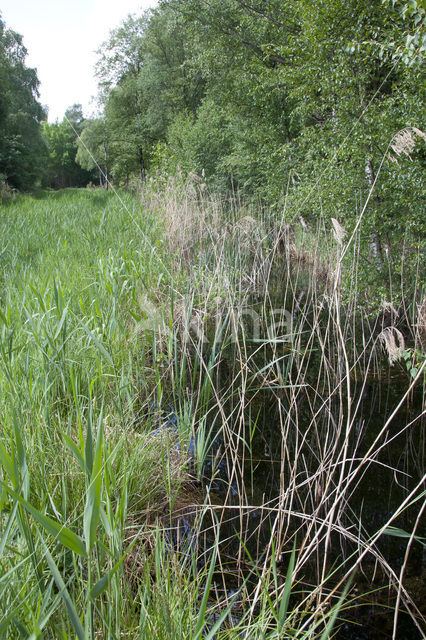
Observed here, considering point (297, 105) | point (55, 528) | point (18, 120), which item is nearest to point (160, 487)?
point (55, 528)

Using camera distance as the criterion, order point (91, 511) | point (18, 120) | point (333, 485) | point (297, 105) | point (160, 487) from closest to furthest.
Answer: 1. point (91, 511)
2. point (160, 487)
3. point (333, 485)
4. point (297, 105)
5. point (18, 120)

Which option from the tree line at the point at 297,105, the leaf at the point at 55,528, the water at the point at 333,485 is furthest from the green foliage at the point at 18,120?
the leaf at the point at 55,528

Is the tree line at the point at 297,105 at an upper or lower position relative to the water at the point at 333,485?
upper

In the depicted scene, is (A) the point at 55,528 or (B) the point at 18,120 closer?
(A) the point at 55,528

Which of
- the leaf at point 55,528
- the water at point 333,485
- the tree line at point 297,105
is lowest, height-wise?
the water at point 333,485

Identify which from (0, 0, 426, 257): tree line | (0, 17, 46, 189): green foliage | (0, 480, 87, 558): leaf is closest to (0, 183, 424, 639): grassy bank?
(0, 480, 87, 558): leaf

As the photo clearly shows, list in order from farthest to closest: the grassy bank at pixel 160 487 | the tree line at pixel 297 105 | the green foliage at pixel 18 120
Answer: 1. the green foliage at pixel 18 120
2. the tree line at pixel 297 105
3. the grassy bank at pixel 160 487

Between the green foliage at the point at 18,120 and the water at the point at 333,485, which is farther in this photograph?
the green foliage at the point at 18,120

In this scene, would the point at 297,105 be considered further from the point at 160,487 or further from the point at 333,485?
the point at 160,487

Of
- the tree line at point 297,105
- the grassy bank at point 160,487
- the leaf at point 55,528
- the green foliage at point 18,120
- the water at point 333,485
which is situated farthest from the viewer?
the green foliage at point 18,120

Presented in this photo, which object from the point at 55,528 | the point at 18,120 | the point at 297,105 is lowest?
the point at 55,528

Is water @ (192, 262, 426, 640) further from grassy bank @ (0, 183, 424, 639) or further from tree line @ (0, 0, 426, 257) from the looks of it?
tree line @ (0, 0, 426, 257)

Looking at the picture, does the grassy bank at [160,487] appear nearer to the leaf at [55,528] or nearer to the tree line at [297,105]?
the leaf at [55,528]

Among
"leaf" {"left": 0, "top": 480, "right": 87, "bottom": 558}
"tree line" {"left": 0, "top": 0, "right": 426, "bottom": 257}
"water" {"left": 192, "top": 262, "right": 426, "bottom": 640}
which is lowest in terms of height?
"water" {"left": 192, "top": 262, "right": 426, "bottom": 640}
